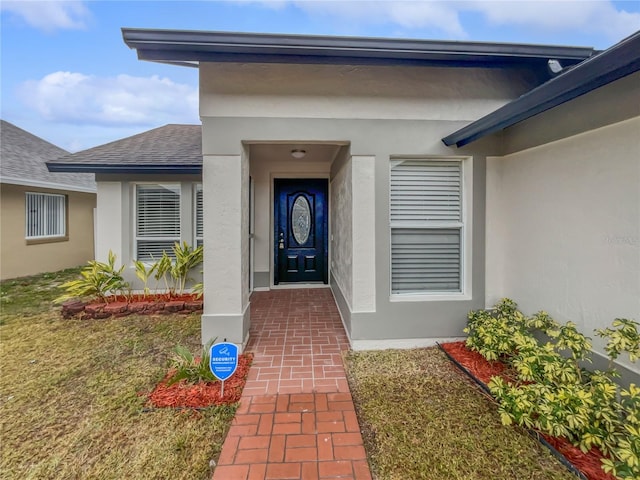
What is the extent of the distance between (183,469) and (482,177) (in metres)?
4.31

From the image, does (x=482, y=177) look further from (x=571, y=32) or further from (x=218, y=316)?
(x=571, y=32)

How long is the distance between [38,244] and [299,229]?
823cm

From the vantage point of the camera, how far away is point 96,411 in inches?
104

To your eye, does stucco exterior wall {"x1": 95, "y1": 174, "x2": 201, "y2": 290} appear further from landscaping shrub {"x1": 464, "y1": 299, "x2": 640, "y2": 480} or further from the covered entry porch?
landscaping shrub {"x1": 464, "y1": 299, "x2": 640, "y2": 480}

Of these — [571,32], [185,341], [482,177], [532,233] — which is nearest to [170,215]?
[185,341]

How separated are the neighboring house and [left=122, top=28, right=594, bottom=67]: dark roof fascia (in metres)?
8.03

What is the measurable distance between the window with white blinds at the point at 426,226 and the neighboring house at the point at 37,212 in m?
10.1

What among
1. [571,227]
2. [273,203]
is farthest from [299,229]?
[571,227]

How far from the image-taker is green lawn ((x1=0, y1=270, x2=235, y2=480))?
2.05m

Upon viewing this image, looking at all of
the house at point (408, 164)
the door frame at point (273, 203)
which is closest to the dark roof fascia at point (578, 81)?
the house at point (408, 164)

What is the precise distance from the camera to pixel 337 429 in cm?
236

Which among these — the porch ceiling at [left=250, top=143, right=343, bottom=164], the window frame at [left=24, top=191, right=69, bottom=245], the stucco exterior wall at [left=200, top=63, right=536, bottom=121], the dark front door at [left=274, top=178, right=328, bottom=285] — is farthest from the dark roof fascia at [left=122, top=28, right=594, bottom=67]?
the window frame at [left=24, top=191, right=69, bottom=245]

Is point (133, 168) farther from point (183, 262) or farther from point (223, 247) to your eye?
point (223, 247)

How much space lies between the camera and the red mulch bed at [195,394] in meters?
2.70
